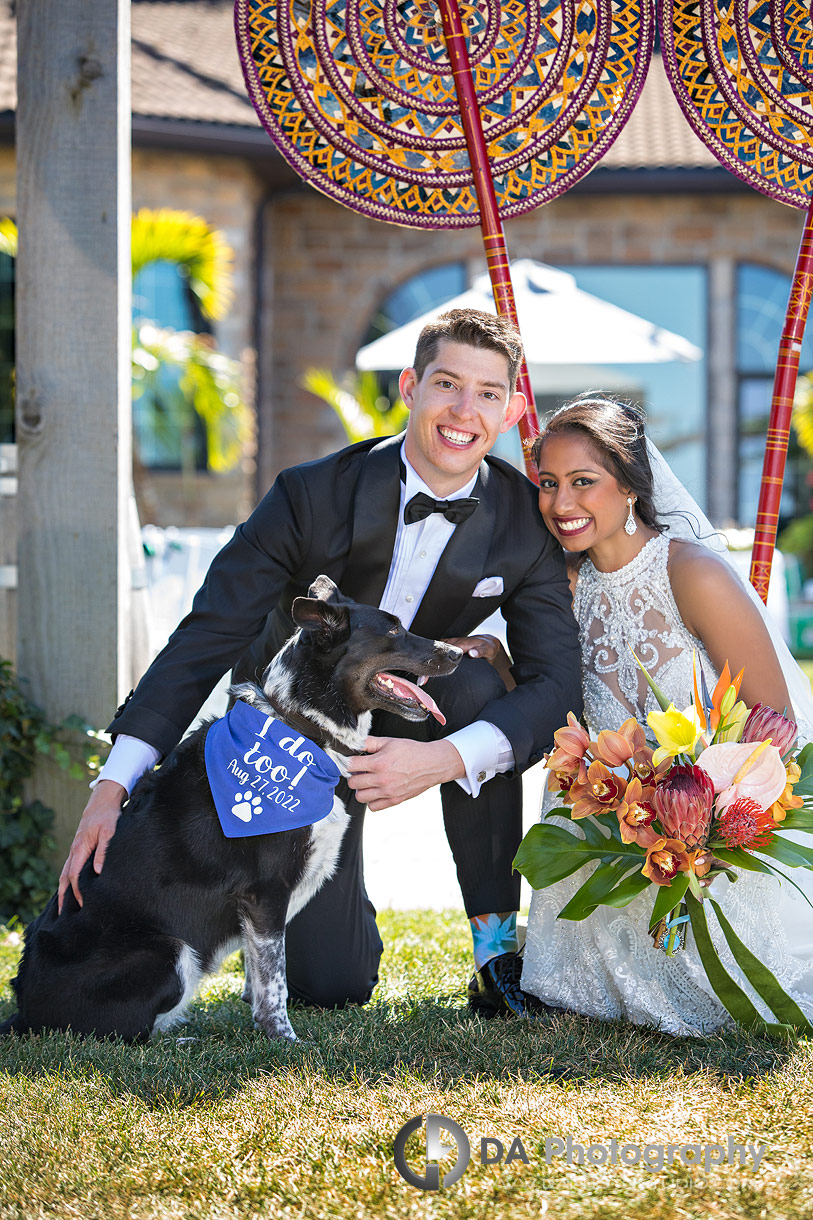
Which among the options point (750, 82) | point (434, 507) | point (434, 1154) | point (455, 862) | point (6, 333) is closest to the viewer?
point (434, 1154)

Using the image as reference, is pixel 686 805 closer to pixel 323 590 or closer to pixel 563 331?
pixel 323 590

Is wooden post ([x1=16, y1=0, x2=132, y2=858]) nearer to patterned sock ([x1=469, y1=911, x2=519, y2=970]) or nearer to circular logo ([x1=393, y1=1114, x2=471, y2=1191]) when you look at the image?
patterned sock ([x1=469, y1=911, x2=519, y2=970])

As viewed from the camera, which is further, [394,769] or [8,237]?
[8,237]

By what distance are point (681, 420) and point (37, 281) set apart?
33.1 feet

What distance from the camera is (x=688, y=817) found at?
242 cm

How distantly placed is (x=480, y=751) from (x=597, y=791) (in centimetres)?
44

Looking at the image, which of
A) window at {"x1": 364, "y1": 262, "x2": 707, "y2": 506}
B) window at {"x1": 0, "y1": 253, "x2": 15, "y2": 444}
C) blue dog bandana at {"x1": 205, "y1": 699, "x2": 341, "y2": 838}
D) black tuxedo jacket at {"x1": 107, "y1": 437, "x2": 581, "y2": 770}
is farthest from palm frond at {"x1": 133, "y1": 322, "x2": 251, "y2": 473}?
blue dog bandana at {"x1": 205, "y1": 699, "x2": 341, "y2": 838}

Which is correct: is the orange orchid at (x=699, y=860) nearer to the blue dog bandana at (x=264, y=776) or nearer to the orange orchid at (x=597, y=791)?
the orange orchid at (x=597, y=791)

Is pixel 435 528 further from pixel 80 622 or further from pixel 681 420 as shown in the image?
pixel 681 420

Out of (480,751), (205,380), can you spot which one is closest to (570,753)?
(480,751)

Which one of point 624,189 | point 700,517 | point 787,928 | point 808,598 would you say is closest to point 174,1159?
point 787,928

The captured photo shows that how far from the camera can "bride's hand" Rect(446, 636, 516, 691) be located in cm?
320

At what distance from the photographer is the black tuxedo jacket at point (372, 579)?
295 cm

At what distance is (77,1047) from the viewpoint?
2.59 metres
